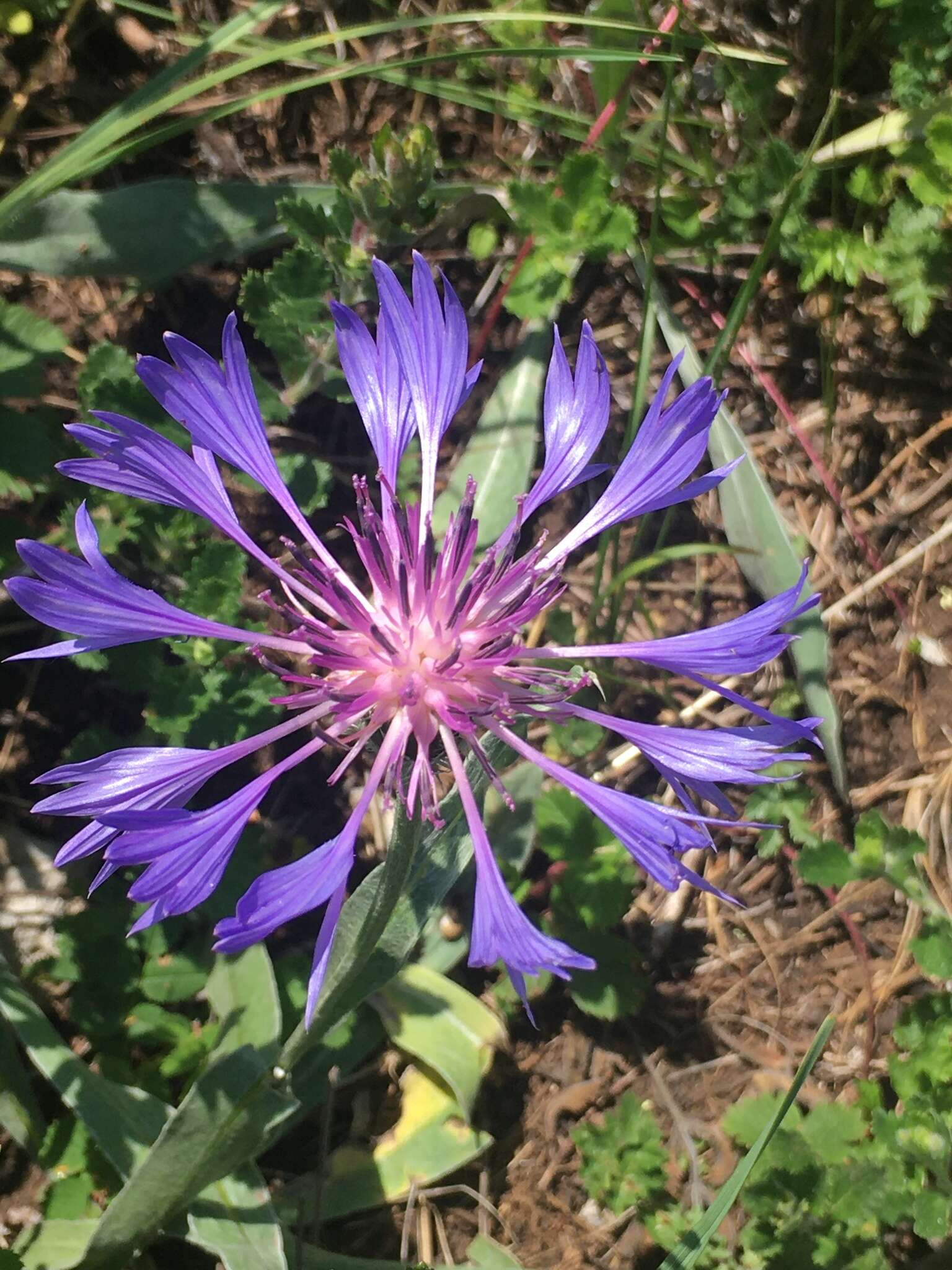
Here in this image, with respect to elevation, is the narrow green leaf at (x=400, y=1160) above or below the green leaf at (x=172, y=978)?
below

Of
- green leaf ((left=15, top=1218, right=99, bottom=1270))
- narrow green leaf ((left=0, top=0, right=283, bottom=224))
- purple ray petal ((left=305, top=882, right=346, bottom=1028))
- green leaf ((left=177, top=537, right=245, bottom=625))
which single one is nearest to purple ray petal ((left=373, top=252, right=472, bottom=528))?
green leaf ((left=177, top=537, right=245, bottom=625))

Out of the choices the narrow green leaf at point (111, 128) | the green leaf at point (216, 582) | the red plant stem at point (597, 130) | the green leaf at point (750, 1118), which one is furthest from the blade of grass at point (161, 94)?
the green leaf at point (750, 1118)

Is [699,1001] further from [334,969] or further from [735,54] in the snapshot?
[735,54]

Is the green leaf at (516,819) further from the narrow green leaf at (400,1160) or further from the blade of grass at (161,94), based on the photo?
the blade of grass at (161,94)

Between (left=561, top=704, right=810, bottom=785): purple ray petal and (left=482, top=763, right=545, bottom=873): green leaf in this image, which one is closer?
(left=561, top=704, right=810, bottom=785): purple ray petal

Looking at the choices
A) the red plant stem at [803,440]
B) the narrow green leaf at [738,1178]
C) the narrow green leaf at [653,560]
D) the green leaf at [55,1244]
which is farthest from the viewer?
the red plant stem at [803,440]

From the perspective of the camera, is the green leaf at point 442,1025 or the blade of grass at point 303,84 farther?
the green leaf at point 442,1025

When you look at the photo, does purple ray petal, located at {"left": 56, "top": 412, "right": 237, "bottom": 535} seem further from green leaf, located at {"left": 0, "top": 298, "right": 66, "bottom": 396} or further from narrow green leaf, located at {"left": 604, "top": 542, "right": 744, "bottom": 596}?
narrow green leaf, located at {"left": 604, "top": 542, "right": 744, "bottom": 596}
